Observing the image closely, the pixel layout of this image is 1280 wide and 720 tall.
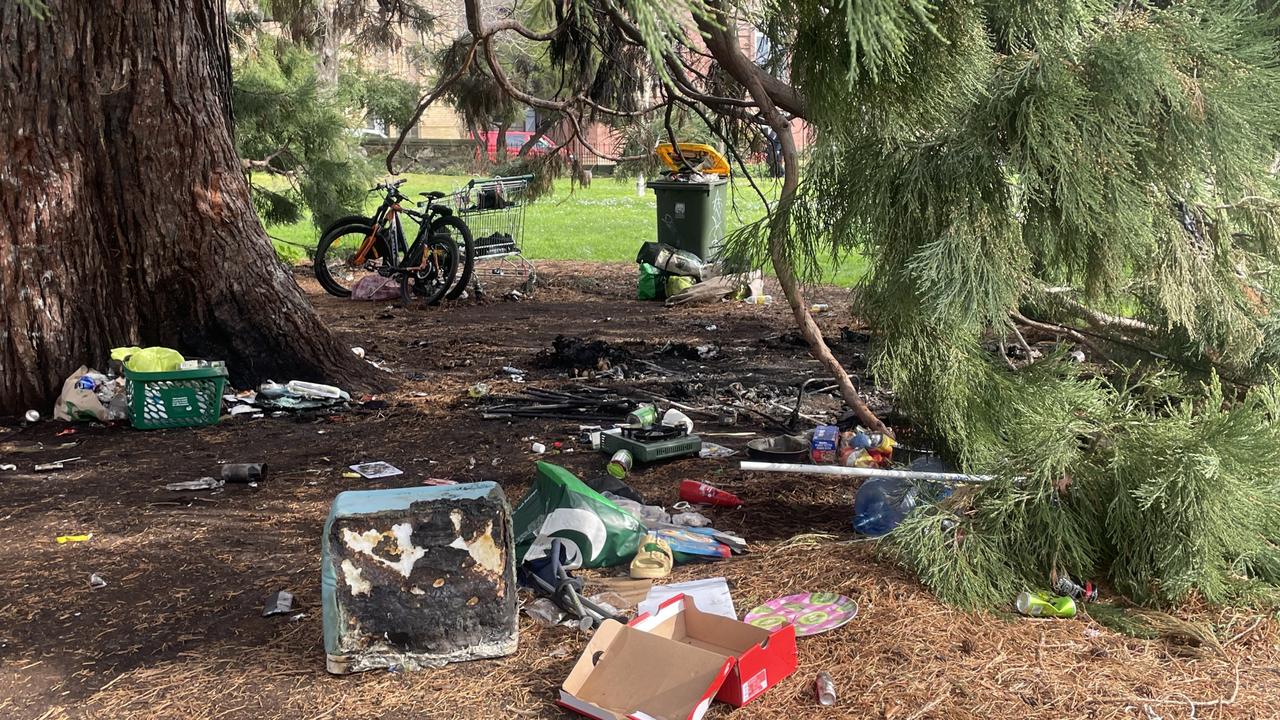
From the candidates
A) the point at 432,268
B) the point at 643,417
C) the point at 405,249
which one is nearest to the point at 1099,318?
the point at 643,417

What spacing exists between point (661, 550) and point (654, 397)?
8.10ft

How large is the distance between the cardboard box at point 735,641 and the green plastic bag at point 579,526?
1.80ft

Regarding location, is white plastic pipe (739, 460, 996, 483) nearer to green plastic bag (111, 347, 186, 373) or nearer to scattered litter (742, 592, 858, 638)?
scattered litter (742, 592, 858, 638)

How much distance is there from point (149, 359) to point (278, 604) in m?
2.61

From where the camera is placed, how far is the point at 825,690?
263 cm

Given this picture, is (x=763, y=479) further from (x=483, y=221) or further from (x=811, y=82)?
(x=483, y=221)

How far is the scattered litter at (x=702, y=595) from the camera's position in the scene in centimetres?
306

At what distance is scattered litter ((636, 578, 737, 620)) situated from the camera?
10.0 feet

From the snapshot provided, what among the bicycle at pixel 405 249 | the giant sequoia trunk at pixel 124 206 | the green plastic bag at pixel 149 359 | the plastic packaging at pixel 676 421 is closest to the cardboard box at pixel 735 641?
the plastic packaging at pixel 676 421

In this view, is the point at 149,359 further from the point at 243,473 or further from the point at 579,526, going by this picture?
the point at 579,526

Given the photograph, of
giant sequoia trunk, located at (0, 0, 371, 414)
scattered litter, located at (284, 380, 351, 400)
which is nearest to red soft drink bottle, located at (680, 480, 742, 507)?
scattered litter, located at (284, 380, 351, 400)

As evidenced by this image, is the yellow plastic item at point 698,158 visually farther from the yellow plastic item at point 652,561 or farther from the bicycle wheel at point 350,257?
the yellow plastic item at point 652,561

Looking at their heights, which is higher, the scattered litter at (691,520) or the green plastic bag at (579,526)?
the green plastic bag at (579,526)

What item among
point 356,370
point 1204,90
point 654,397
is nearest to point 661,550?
point 1204,90
